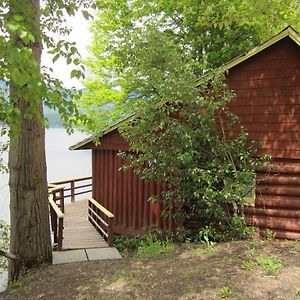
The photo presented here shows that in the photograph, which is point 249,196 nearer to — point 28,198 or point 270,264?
point 270,264

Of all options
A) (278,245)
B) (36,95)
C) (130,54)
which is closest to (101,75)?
(130,54)

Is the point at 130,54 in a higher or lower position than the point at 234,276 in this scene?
higher

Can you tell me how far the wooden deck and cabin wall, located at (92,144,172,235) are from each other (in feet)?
3.13

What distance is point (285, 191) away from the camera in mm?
8852

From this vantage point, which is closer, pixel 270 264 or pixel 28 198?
pixel 270 264

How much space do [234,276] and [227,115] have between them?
4.47 metres

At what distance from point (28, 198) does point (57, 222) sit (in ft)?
8.17

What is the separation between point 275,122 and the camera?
8.79 meters

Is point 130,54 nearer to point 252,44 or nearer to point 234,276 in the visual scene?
point 234,276

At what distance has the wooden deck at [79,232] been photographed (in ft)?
32.4

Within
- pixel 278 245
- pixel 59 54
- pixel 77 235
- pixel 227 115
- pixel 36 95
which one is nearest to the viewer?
pixel 36 95

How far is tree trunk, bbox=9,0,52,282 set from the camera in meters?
7.90

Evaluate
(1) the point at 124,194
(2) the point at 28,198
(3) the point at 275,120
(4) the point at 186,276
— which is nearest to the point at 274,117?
(3) the point at 275,120

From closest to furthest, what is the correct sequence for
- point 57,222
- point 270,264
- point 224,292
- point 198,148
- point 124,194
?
point 224,292 → point 270,264 → point 198,148 → point 57,222 → point 124,194
